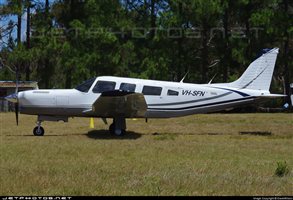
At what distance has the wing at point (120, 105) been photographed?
15062 mm

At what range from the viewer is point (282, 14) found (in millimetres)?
34719

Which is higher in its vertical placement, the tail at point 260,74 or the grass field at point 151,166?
the tail at point 260,74

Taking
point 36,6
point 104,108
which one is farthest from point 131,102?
point 36,6

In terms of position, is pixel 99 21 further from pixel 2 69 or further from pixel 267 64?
pixel 2 69

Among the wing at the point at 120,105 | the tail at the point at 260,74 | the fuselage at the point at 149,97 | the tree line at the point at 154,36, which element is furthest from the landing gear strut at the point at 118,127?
the tree line at the point at 154,36

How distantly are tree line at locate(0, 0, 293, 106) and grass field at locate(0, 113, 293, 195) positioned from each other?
20148mm

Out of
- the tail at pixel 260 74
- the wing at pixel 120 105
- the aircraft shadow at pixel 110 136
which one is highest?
the tail at pixel 260 74

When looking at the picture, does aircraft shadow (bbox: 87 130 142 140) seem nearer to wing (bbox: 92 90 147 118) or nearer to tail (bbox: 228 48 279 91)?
wing (bbox: 92 90 147 118)

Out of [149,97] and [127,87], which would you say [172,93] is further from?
[127,87]

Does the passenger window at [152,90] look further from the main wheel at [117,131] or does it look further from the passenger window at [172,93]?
the main wheel at [117,131]

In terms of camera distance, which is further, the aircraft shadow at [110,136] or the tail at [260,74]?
the tail at [260,74]

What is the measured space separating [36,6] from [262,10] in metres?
18.6

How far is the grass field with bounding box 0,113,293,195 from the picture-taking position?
20.6ft

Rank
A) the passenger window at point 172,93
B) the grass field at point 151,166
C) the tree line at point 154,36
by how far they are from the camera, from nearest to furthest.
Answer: the grass field at point 151,166
the passenger window at point 172,93
the tree line at point 154,36
